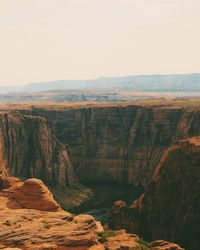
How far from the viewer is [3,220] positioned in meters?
52.2

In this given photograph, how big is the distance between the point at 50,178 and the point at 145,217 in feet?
191

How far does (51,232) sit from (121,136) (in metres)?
124

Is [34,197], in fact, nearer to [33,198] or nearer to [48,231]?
[33,198]

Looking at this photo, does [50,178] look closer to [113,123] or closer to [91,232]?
[113,123]

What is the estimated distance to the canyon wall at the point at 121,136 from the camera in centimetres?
15912

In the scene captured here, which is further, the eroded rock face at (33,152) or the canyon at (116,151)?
the eroded rock face at (33,152)

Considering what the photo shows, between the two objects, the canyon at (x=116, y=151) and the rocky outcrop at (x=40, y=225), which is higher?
the rocky outcrop at (x=40, y=225)

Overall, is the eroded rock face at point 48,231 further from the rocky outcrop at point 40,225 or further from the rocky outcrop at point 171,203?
the rocky outcrop at point 171,203

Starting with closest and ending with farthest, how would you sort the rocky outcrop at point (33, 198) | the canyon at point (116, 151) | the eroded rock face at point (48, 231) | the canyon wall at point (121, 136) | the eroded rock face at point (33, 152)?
the eroded rock face at point (48, 231)
the rocky outcrop at point (33, 198)
the canyon at point (116, 151)
the eroded rock face at point (33, 152)
the canyon wall at point (121, 136)

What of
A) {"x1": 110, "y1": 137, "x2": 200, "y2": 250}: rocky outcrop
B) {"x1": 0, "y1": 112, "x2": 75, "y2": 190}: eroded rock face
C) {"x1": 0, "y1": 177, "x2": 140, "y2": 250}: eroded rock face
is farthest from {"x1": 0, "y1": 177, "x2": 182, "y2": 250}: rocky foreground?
{"x1": 0, "y1": 112, "x2": 75, "y2": 190}: eroded rock face

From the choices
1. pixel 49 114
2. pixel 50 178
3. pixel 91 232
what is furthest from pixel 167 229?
pixel 49 114

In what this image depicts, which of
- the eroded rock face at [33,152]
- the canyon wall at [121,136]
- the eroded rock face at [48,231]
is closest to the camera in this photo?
the eroded rock face at [48,231]

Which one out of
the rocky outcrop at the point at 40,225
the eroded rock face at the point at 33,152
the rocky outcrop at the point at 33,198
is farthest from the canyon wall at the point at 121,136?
the rocky outcrop at the point at 40,225

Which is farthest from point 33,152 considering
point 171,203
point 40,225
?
point 40,225
